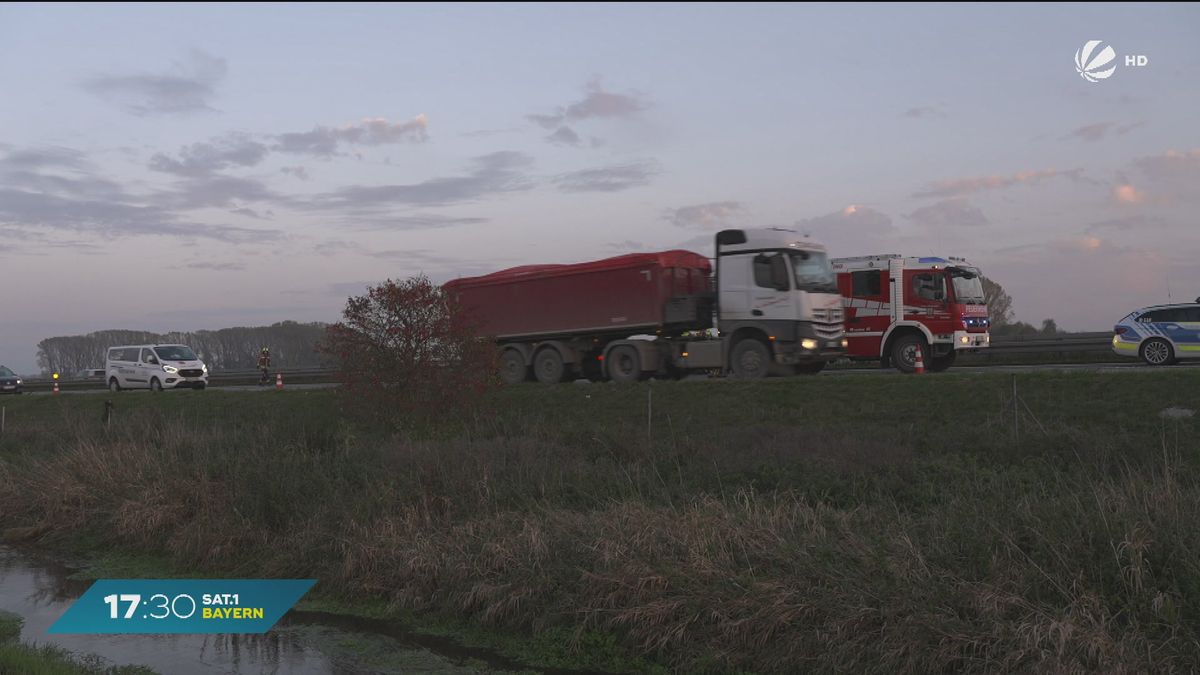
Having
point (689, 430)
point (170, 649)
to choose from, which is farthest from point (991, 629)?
point (689, 430)

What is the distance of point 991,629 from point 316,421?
11.9 metres

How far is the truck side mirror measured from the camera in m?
20.4

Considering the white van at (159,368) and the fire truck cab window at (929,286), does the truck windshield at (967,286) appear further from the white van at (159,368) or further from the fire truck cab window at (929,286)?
the white van at (159,368)

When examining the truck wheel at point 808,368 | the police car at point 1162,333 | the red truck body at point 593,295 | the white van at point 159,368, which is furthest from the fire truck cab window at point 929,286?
the white van at point 159,368

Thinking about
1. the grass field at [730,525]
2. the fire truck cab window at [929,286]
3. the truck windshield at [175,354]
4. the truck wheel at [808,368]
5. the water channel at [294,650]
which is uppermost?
the fire truck cab window at [929,286]

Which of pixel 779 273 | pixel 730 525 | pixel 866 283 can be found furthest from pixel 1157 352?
pixel 730 525

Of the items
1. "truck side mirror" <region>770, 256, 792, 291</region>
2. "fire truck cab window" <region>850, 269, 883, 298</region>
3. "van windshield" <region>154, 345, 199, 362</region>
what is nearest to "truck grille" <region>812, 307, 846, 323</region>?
"truck side mirror" <region>770, 256, 792, 291</region>

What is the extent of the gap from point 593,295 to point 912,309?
7383 mm

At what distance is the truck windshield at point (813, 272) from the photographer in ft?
67.2

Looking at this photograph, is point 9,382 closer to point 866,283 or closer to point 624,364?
point 624,364

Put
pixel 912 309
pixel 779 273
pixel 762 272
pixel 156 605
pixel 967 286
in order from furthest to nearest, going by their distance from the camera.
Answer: pixel 967 286 → pixel 912 309 → pixel 762 272 → pixel 779 273 → pixel 156 605

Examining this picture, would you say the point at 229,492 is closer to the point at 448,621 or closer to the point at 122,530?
the point at 122,530

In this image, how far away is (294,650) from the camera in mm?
7551

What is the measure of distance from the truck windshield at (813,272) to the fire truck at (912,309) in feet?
4.40
